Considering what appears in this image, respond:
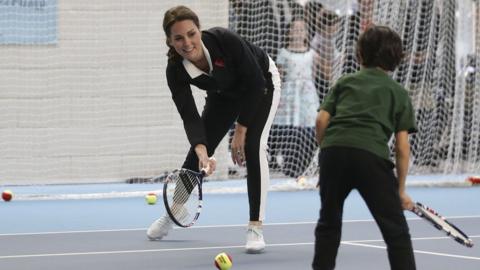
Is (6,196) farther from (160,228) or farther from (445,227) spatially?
(445,227)

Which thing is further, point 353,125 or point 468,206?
point 468,206

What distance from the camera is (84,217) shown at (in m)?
8.44

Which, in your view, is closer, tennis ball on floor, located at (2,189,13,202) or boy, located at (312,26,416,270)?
boy, located at (312,26,416,270)

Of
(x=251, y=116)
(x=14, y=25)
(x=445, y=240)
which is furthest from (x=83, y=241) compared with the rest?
(x=14, y=25)

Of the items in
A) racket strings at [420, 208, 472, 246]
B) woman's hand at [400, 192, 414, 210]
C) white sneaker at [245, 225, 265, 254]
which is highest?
woman's hand at [400, 192, 414, 210]

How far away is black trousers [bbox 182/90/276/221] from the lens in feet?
20.7

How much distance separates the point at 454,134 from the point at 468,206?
2.69 meters

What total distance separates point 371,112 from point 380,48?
0.27 metres

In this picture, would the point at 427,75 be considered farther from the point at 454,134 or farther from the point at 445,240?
the point at 445,240

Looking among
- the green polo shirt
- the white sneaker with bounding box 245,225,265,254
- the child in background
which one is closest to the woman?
the white sneaker with bounding box 245,225,265,254

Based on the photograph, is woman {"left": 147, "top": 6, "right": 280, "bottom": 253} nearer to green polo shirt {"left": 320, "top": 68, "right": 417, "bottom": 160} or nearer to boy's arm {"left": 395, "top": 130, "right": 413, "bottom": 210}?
green polo shirt {"left": 320, "top": 68, "right": 417, "bottom": 160}

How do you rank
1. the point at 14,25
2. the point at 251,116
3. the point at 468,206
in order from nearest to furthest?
the point at 251,116, the point at 468,206, the point at 14,25

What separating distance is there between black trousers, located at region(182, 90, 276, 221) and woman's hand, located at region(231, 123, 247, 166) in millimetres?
65

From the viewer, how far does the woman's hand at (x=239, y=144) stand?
613cm
